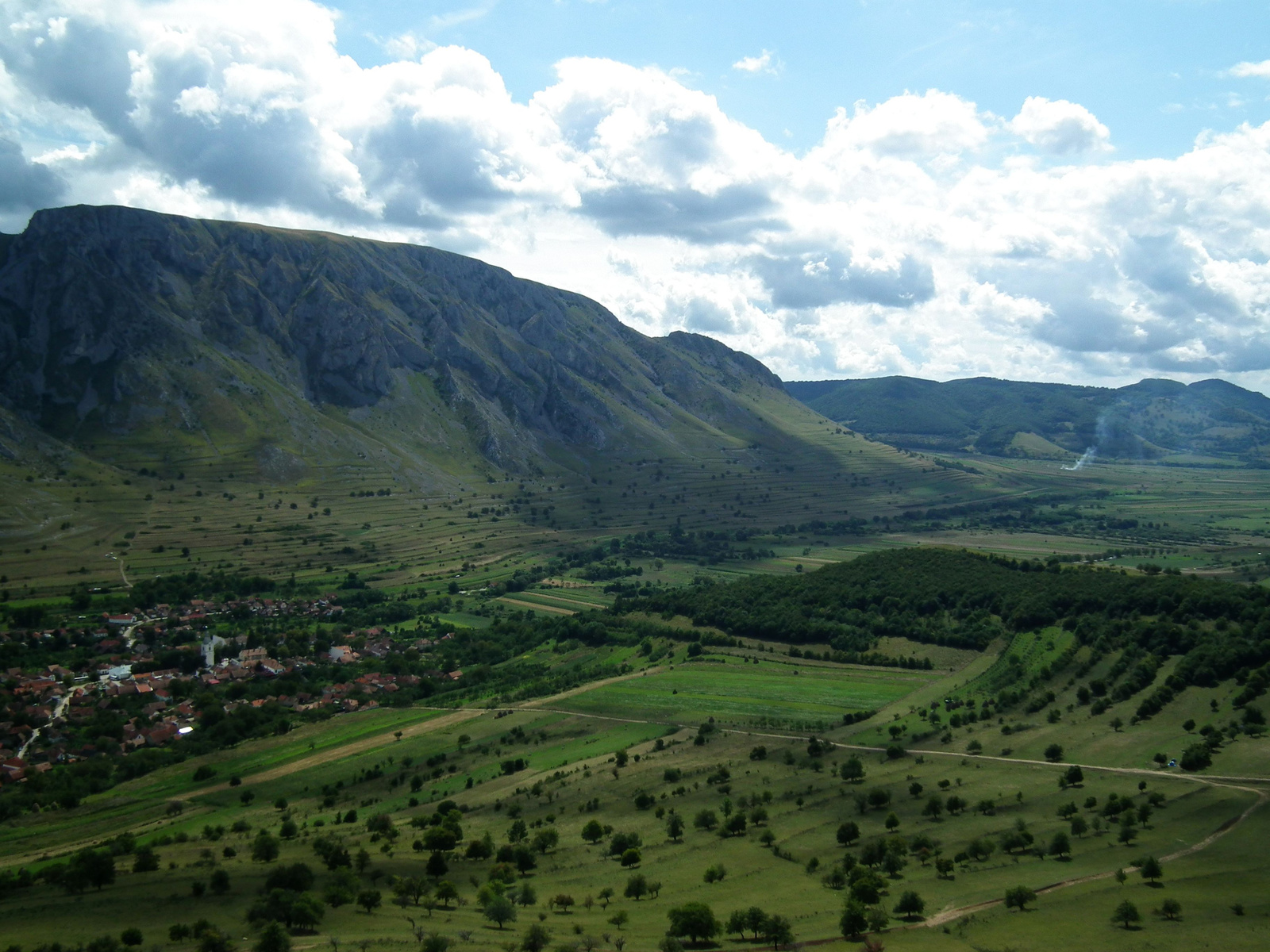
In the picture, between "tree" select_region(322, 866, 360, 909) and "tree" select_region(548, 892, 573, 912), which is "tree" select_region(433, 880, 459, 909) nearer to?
"tree" select_region(322, 866, 360, 909)

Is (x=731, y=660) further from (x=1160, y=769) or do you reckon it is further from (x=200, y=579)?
(x=200, y=579)

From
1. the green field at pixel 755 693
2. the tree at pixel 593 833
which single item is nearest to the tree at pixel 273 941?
the tree at pixel 593 833

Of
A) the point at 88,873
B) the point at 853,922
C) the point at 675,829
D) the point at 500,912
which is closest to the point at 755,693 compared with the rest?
the point at 675,829

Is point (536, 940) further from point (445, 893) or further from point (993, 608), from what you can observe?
point (993, 608)

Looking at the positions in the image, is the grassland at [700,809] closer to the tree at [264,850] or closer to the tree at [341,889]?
the tree at [341,889]

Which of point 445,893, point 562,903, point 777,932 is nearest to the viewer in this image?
point 777,932

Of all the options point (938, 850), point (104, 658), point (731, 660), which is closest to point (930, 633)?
point (731, 660)
